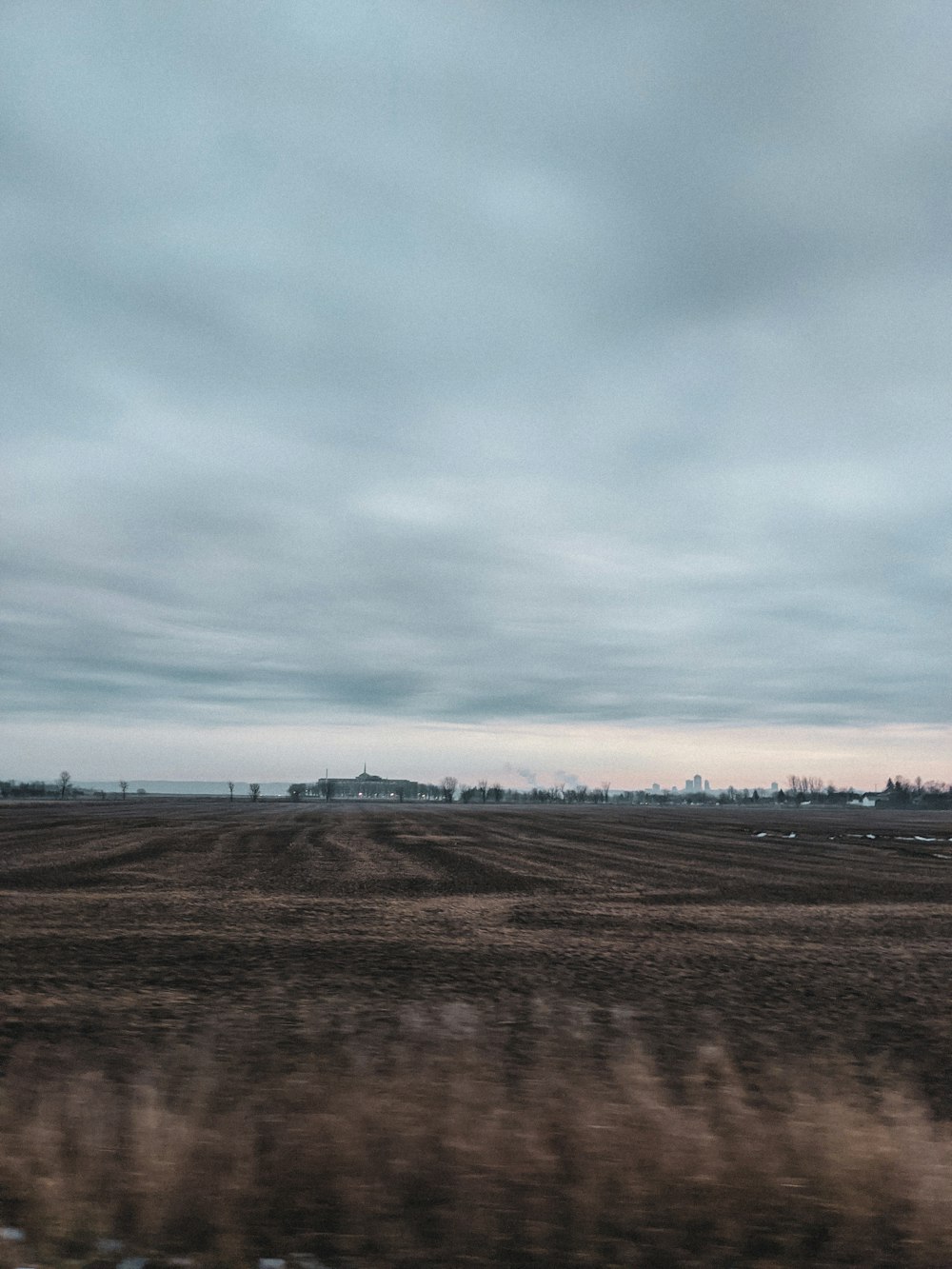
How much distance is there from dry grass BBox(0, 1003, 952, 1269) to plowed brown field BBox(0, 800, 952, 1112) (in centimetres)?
457

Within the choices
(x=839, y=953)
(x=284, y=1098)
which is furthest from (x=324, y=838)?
(x=284, y=1098)

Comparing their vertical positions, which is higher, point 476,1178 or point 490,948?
point 476,1178

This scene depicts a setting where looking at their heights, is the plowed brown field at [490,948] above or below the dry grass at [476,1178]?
below

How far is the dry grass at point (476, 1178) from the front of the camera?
5.46 m

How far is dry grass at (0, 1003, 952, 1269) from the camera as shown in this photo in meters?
5.46

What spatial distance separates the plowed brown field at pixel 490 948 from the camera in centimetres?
1355

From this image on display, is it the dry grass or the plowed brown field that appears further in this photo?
the plowed brown field

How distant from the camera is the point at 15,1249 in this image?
523 centimetres

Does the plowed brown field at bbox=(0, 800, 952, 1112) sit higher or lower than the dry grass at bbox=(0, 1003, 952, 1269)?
lower

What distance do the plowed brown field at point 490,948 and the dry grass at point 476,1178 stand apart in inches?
180

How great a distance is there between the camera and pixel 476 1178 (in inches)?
243

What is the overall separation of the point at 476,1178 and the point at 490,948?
1417cm

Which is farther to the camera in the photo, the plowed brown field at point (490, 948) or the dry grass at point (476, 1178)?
the plowed brown field at point (490, 948)

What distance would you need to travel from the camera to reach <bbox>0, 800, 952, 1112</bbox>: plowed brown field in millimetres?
13555
